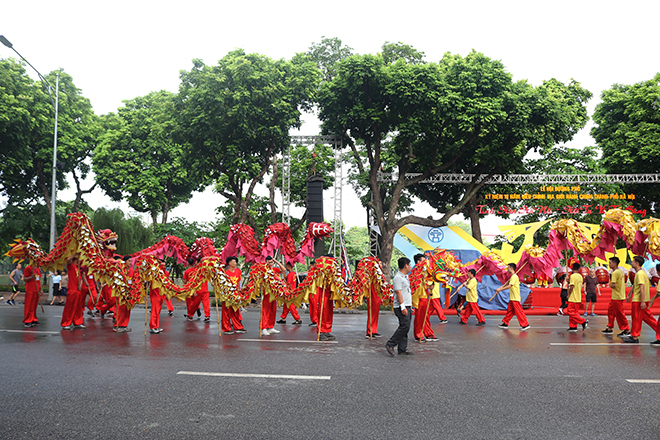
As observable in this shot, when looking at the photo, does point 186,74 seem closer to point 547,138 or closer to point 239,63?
point 239,63

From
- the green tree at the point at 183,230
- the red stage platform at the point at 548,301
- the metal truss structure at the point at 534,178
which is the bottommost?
the red stage platform at the point at 548,301

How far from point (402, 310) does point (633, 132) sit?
2132 cm

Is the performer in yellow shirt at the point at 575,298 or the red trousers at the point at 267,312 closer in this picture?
the red trousers at the point at 267,312

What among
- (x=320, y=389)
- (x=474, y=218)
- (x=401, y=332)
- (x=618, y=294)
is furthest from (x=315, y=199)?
(x=320, y=389)

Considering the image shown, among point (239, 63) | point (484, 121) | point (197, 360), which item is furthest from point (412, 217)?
point (197, 360)

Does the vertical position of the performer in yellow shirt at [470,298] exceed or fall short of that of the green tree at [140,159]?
it falls short

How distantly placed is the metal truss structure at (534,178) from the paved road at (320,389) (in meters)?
12.6

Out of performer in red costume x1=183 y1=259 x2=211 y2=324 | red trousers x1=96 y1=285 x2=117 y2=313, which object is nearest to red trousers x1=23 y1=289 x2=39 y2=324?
red trousers x1=96 y1=285 x2=117 y2=313

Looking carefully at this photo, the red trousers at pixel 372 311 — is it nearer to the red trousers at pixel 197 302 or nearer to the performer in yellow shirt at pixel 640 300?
the red trousers at pixel 197 302

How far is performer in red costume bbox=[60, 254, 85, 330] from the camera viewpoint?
33.0 feet

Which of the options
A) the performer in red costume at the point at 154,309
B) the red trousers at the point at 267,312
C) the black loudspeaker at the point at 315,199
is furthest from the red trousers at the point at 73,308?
the black loudspeaker at the point at 315,199

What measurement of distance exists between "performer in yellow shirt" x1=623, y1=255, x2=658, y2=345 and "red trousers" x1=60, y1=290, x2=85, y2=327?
1123cm

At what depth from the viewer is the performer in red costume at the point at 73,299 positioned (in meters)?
10.0

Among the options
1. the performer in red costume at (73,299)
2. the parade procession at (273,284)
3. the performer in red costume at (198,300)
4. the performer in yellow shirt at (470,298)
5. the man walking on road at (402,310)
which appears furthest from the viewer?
the performer in yellow shirt at (470,298)
